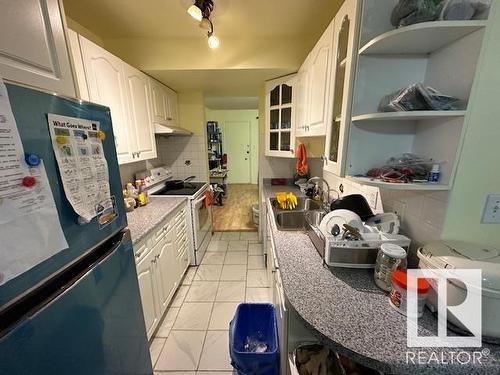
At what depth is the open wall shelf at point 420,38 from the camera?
0.73m

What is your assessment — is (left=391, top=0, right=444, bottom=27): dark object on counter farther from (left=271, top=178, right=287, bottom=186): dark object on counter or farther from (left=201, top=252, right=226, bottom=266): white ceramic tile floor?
(left=201, top=252, right=226, bottom=266): white ceramic tile floor

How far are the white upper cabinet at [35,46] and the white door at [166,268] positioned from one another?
3.90 feet

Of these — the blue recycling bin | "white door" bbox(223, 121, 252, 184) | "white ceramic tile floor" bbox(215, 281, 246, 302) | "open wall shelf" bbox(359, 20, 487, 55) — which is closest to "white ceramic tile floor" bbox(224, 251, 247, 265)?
"white ceramic tile floor" bbox(215, 281, 246, 302)

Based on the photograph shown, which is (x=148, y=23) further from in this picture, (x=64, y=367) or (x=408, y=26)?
A: (x=64, y=367)

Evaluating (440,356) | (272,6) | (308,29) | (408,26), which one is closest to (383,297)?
(440,356)

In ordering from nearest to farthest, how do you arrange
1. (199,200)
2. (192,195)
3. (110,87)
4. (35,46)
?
(35,46), (110,87), (192,195), (199,200)

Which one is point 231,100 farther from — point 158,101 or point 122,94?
point 122,94

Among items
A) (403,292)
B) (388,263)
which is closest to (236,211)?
(388,263)

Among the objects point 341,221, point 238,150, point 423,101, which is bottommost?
point 341,221

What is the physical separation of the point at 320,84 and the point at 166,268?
6.19 ft

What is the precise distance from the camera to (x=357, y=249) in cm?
94

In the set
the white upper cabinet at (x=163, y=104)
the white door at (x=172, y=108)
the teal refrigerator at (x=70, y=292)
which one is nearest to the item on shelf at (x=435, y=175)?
the teal refrigerator at (x=70, y=292)

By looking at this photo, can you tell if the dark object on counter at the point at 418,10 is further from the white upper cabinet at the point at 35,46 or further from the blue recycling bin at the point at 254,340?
the blue recycling bin at the point at 254,340

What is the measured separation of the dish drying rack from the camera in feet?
3.06
